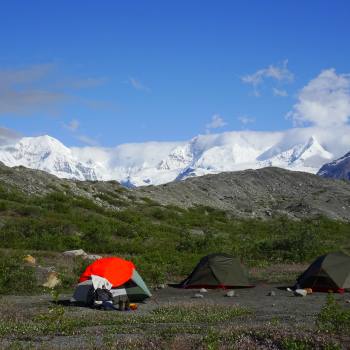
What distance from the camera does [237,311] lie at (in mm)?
20172

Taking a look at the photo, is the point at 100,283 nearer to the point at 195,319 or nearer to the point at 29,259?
the point at 195,319

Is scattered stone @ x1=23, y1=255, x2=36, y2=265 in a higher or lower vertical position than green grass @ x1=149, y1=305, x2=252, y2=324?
higher

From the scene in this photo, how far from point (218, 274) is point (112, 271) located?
728 centimetres

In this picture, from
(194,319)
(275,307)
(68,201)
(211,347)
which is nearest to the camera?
(211,347)

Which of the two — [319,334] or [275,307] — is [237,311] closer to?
[275,307]

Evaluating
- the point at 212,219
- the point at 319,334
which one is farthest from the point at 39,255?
the point at 212,219

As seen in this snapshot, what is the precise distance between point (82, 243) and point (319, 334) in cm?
3027

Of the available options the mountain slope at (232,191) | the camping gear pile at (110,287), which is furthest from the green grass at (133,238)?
the mountain slope at (232,191)

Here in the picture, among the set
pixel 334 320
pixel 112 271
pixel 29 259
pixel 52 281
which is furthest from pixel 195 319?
pixel 29 259

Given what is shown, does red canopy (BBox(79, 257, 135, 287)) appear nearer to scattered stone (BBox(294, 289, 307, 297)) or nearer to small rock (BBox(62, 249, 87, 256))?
scattered stone (BBox(294, 289, 307, 297))

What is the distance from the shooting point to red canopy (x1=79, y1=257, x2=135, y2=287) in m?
23.6

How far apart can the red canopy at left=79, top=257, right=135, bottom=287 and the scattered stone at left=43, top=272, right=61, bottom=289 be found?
4.25m

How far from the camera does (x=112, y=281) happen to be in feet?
76.8

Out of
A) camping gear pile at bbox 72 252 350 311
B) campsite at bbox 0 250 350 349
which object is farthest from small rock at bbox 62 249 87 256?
camping gear pile at bbox 72 252 350 311
